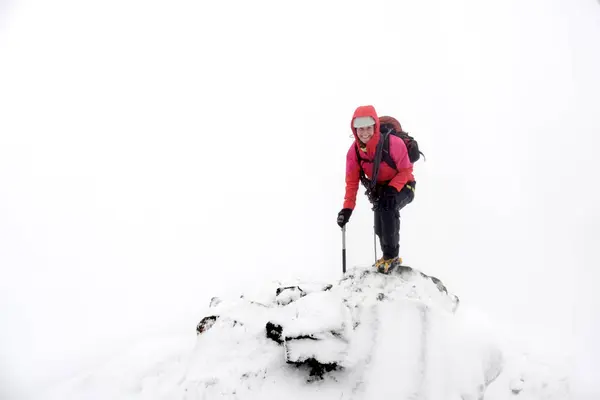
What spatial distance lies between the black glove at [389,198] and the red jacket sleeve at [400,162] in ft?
0.23

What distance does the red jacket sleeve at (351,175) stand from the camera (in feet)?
17.1

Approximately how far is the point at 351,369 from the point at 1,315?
38.7 metres

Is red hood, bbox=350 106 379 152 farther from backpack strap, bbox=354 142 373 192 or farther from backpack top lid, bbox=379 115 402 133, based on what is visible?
backpack top lid, bbox=379 115 402 133

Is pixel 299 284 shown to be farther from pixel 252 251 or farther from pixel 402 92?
pixel 402 92

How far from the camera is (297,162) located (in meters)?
103

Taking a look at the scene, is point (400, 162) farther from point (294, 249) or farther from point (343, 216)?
point (294, 249)

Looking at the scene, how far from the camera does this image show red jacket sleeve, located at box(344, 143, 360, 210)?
520 centimetres

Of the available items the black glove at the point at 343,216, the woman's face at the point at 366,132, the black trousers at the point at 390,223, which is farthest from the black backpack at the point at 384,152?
the black glove at the point at 343,216

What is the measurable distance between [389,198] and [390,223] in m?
0.36

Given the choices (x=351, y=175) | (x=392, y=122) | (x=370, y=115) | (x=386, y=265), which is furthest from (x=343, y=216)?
(x=392, y=122)

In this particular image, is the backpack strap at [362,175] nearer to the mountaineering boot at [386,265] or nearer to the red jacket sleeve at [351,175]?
the red jacket sleeve at [351,175]

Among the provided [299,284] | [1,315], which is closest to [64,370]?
[299,284]

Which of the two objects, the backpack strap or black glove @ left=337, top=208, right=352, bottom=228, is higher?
the backpack strap

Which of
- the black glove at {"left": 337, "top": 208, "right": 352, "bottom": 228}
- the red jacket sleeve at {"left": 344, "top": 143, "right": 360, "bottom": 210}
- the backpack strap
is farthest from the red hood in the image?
the black glove at {"left": 337, "top": 208, "right": 352, "bottom": 228}
